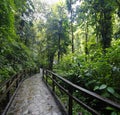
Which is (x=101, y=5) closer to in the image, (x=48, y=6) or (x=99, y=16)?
(x=99, y=16)

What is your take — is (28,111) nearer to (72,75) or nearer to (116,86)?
(116,86)

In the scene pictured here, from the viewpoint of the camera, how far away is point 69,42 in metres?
31.0

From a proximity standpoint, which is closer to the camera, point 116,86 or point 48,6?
point 116,86

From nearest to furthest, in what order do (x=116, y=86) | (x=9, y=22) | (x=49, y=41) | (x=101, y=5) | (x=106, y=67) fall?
(x=116, y=86) → (x=106, y=67) → (x=9, y=22) → (x=101, y=5) → (x=49, y=41)

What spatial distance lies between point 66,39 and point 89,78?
79.4 feet

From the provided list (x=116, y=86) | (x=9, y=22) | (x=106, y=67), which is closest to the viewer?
(x=116, y=86)

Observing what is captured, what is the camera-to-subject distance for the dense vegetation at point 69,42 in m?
5.30

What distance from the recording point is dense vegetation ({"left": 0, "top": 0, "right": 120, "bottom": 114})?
5301mm

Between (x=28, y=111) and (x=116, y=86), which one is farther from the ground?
(x=116, y=86)

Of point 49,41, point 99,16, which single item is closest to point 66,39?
point 49,41

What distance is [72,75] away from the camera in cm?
832

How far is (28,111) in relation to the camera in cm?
489

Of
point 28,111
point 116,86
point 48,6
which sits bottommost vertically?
point 28,111

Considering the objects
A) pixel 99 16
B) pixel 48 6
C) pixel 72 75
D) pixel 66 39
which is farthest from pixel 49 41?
pixel 72 75
